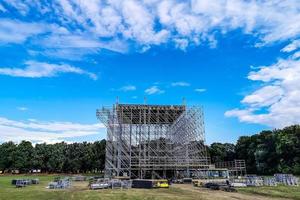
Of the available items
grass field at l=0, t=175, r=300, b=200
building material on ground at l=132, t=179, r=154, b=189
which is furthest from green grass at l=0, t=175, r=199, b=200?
building material on ground at l=132, t=179, r=154, b=189

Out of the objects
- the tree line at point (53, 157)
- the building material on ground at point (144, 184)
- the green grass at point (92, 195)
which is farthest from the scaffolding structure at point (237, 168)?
the tree line at point (53, 157)

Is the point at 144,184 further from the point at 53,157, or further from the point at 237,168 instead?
the point at 53,157

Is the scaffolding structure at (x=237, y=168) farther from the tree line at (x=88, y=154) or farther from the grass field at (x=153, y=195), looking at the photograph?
the grass field at (x=153, y=195)

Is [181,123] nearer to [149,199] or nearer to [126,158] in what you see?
[126,158]

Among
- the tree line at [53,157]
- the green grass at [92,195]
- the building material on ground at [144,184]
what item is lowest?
the green grass at [92,195]

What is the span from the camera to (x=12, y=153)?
105 metres

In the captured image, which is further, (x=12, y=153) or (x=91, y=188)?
(x=12, y=153)

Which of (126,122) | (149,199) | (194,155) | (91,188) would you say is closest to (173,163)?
(194,155)

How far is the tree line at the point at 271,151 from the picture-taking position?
69438mm

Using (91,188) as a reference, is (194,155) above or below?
above

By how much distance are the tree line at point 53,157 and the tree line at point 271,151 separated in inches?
1525

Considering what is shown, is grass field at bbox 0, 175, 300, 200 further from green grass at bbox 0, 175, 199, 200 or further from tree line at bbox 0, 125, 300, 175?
tree line at bbox 0, 125, 300, 175

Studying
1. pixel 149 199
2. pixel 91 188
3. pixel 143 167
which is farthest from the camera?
pixel 143 167

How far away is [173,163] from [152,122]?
10.8 m
